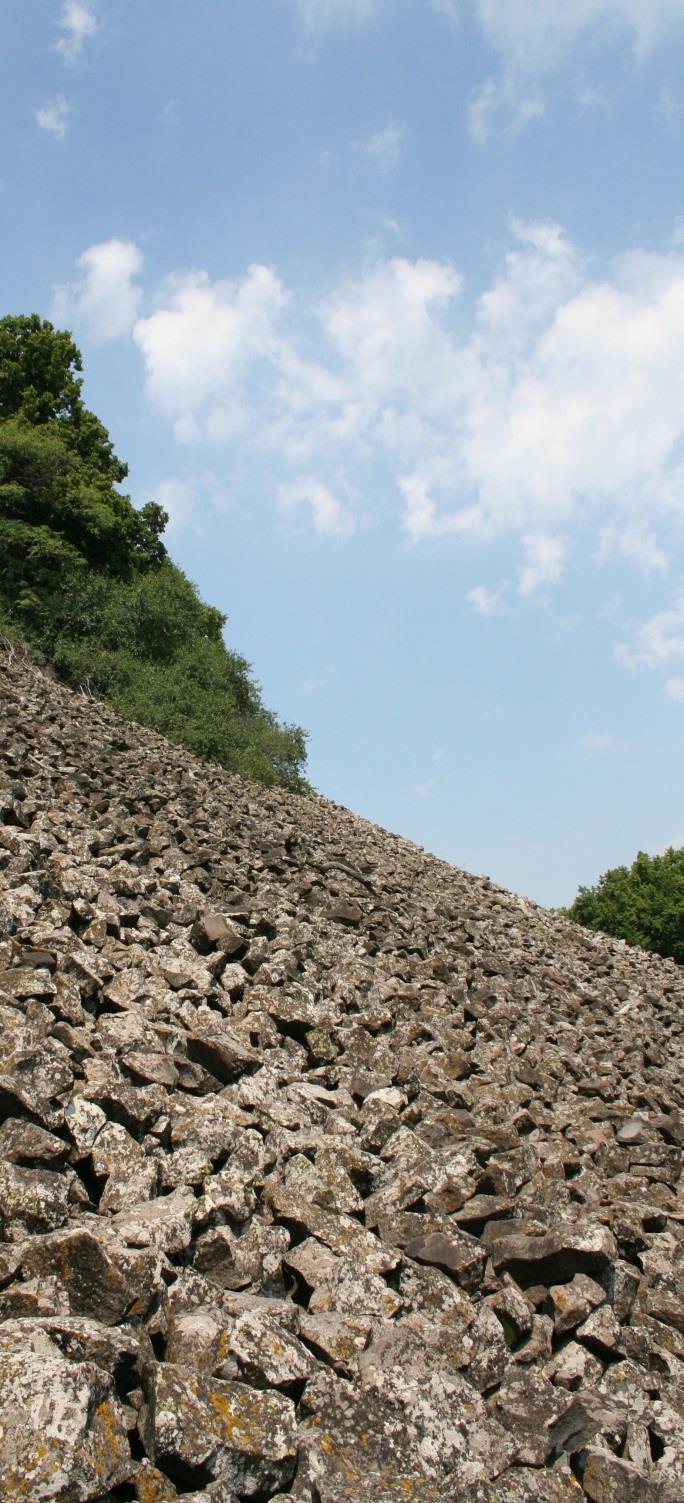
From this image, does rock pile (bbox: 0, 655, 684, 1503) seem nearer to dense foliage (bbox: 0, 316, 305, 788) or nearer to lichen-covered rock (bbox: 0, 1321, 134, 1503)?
lichen-covered rock (bbox: 0, 1321, 134, 1503)

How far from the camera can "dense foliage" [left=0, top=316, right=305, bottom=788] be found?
91.4 ft

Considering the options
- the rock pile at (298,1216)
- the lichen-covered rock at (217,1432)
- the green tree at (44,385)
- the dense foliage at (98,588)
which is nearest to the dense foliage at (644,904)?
the dense foliage at (98,588)

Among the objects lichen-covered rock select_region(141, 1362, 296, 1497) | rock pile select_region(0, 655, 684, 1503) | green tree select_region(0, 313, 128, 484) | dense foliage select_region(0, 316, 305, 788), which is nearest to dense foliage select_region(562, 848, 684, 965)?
dense foliage select_region(0, 316, 305, 788)

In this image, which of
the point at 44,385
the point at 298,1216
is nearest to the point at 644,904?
the point at 44,385

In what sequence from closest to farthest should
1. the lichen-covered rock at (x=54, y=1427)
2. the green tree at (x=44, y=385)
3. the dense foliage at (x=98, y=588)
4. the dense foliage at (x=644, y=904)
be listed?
the lichen-covered rock at (x=54, y=1427)
the dense foliage at (x=98, y=588)
the green tree at (x=44, y=385)
the dense foliage at (x=644, y=904)

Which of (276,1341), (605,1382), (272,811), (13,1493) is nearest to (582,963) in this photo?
(272,811)

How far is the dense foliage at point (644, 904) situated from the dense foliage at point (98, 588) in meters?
19.4

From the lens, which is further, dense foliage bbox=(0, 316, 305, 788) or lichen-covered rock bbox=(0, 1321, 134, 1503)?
dense foliage bbox=(0, 316, 305, 788)

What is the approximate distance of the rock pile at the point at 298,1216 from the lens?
11.8ft

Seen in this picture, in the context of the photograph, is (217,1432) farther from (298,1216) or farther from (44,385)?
(44,385)

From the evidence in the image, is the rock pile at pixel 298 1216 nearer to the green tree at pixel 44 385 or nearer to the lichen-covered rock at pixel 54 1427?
the lichen-covered rock at pixel 54 1427

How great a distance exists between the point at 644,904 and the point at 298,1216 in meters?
40.5

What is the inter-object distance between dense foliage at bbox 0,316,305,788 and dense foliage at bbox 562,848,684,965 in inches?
765

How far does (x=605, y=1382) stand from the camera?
483cm
